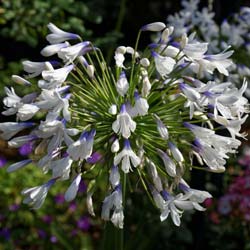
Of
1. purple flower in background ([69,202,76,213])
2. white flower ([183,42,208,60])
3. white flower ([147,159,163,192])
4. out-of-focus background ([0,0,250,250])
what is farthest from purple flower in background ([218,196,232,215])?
white flower ([183,42,208,60])

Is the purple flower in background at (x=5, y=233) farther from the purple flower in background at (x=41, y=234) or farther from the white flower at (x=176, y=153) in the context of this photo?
the white flower at (x=176, y=153)

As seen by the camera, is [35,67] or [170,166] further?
[35,67]

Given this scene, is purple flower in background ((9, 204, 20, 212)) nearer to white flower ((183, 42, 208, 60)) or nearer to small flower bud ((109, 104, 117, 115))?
small flower bud ((109, 104, 117, 115))

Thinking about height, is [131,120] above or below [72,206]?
above

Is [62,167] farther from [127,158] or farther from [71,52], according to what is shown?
[71,52]

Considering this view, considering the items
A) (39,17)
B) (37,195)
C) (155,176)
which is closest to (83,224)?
(39,17)

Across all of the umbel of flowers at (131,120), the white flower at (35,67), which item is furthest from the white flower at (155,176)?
the white flower at (35,67)

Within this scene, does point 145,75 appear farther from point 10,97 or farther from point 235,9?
point 235,9
